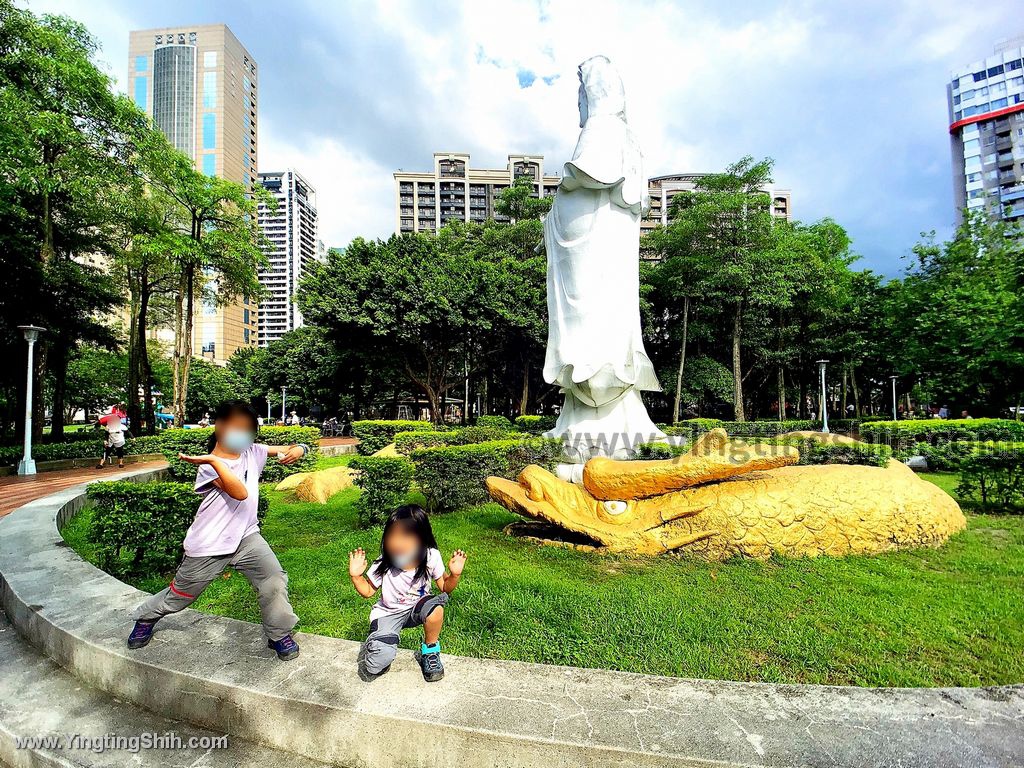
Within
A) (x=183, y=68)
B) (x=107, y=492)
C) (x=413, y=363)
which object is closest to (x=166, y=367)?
(x=413, y=363)

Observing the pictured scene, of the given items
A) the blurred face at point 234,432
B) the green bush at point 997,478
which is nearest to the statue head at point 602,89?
the green bush at point 997,478

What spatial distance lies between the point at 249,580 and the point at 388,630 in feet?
2.53

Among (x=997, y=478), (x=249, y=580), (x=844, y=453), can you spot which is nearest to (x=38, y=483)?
(x=249, y=580)

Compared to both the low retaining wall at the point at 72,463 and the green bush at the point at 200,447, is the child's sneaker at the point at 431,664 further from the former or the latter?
the low retaining wall at the point at 72,463

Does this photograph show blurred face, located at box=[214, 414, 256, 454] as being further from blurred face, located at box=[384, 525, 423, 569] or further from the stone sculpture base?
the stone sculpture base

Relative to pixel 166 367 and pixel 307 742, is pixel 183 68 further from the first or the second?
pixel 307 742

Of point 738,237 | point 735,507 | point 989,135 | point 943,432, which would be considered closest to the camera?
point 735,507

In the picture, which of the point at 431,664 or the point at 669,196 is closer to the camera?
the point at 431,664

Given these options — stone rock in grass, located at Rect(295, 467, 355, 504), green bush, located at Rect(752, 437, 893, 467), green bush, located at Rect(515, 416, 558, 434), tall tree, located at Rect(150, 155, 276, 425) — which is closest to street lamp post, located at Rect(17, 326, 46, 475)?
tall tree, located at Rect(150, 155, 276, 425)

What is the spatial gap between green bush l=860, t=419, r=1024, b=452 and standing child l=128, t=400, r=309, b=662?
11293mm

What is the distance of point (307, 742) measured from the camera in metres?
2.00

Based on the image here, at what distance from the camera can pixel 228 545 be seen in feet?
8.20

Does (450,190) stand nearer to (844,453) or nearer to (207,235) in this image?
(207,235)

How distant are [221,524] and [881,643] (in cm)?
364
